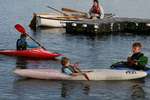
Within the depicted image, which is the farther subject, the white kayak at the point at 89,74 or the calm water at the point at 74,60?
the white kayak at the point at 89,74

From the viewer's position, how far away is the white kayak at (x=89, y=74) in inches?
920

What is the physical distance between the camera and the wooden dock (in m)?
41.3

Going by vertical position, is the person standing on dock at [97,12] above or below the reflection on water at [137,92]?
above

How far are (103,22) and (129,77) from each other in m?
18.6

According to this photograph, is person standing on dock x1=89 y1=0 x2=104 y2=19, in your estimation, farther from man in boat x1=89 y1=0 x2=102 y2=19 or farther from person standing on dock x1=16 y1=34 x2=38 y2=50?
person standing on dock x1=16 y1=34 x2=38 y2=50

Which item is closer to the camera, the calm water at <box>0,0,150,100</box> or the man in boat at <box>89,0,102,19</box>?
the calm water at <box>0,0,150,100</box>

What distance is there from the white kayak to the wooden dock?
17142mm

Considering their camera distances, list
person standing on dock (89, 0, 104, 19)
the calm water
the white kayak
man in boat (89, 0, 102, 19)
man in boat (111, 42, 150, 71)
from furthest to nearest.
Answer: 1. person standing on dock (89, 0, 104, 19)
2. man in boat (89, 0, 102, 19)
3. man in boat (111, 42, 150, 71)
4. the white kayak
5. the calm water

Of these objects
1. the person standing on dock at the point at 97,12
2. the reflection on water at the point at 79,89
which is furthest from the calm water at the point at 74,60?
the person standing on dock at the point at 97,12

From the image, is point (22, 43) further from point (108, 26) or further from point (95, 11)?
point (95, 11)

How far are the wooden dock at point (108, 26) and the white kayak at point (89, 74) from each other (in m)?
17.1

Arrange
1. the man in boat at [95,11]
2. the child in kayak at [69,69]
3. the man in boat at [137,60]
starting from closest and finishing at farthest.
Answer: the child in kayak at [69,69], the man in boat at [137,60], the man in boat at [95,11]

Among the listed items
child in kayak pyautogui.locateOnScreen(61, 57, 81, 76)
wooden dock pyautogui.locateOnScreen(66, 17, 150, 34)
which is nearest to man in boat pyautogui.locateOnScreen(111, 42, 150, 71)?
child in kayak pyautogui.locateOnScreen(61, 57, 81, 76)

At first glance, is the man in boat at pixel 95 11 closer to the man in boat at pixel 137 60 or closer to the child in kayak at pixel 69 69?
the man in boat at pixel 137 60
